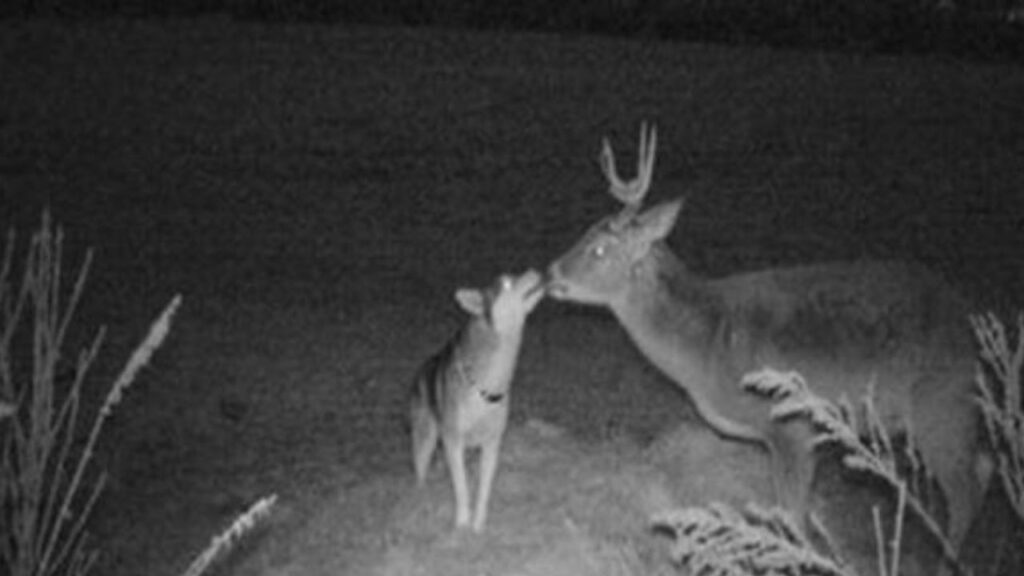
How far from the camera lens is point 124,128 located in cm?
1892

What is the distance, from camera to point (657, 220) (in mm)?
8609

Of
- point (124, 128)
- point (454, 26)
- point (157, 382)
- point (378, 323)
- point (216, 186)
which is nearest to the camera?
point (157, 382)

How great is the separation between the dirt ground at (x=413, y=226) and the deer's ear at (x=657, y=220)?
110 cm

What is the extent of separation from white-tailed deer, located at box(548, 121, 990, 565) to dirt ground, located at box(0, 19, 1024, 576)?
49 cm

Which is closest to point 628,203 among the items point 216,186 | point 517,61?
point 216,186

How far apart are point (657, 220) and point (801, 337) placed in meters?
0.76

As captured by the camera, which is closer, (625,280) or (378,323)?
(625,280)

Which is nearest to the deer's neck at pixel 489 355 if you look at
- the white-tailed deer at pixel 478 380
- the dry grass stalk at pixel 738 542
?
the white-tailed deer at pixel 478 380

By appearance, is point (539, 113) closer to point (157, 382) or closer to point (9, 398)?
point (157, 382)

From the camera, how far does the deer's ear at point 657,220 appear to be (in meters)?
8.55

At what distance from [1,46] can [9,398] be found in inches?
699

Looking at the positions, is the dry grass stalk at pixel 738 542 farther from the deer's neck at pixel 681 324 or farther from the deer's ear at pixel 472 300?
the deer's neck at pixel 681 324

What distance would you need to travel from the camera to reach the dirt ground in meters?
8.90

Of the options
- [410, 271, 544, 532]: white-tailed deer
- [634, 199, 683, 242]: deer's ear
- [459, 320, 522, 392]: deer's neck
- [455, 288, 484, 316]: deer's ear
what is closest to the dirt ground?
[410, 271, 544, 532]: white-tailed deer
